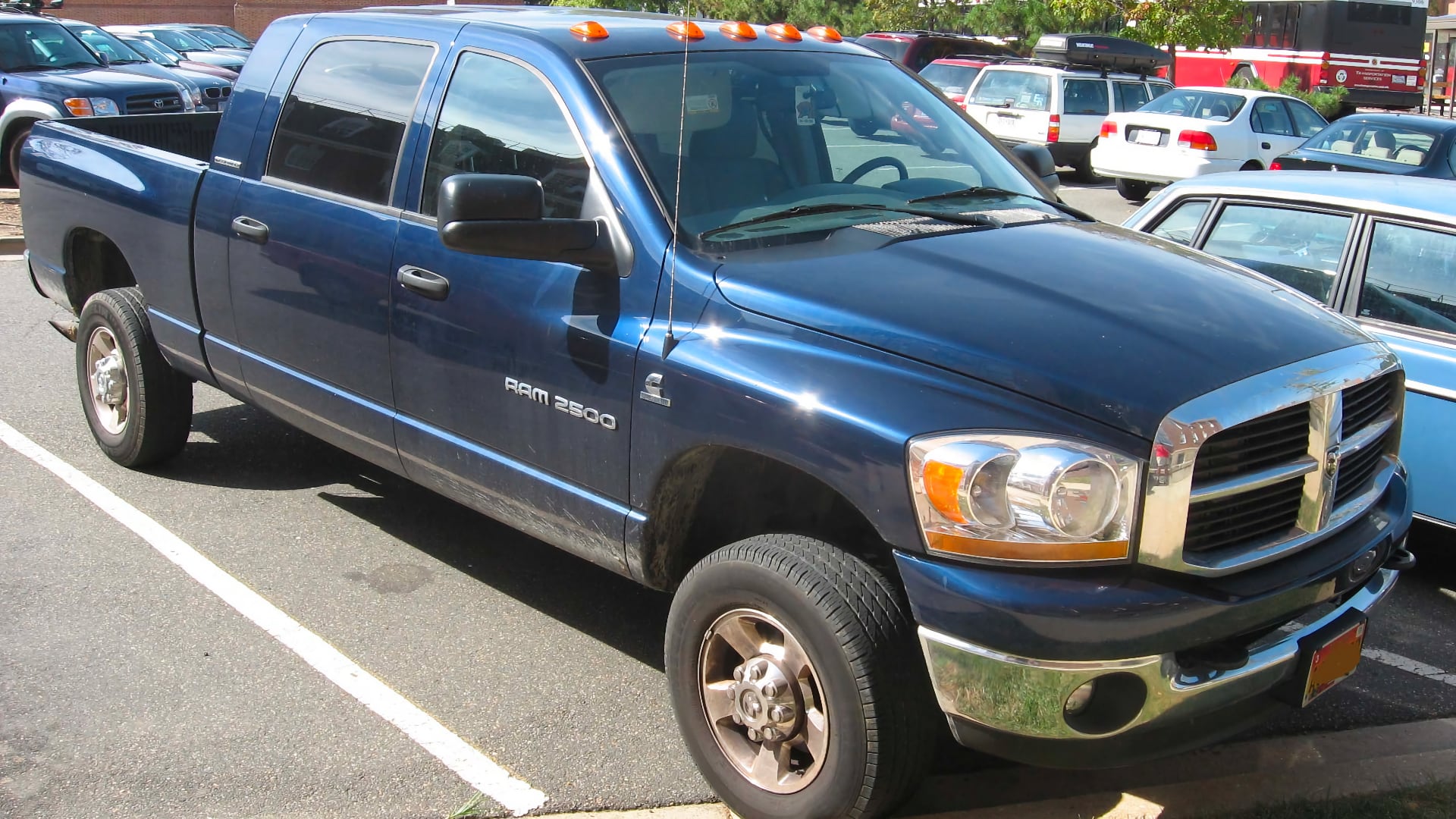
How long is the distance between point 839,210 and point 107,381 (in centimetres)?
373

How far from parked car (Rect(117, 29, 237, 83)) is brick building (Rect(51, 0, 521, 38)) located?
55.4 feet

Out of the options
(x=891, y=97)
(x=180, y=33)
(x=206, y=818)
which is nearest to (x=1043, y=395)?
(x=891, y=97)

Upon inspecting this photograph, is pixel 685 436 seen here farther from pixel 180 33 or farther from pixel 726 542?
pixel 180 33

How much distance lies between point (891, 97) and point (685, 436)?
1.75m

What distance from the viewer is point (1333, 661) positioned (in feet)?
10.3

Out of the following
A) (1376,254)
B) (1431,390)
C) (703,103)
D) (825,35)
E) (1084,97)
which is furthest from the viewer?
(1084,97)

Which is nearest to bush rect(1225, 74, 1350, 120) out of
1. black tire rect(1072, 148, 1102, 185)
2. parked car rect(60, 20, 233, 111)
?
black tire rect(1072, 148, 1102, 185)

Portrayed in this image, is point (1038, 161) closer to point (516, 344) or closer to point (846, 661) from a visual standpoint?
point (516, 344)

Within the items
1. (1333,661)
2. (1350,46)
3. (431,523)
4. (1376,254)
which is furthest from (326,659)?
(1350,46)

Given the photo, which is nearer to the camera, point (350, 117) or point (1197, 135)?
point (350, 117)

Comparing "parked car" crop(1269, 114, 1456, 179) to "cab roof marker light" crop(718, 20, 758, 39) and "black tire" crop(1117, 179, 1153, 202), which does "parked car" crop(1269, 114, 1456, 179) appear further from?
"cab roof marker light" crop(718, 20, 758, 39)

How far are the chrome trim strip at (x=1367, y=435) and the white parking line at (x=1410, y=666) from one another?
1081 mm

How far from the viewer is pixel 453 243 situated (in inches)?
136

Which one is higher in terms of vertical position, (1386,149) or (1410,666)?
(1386,149)
